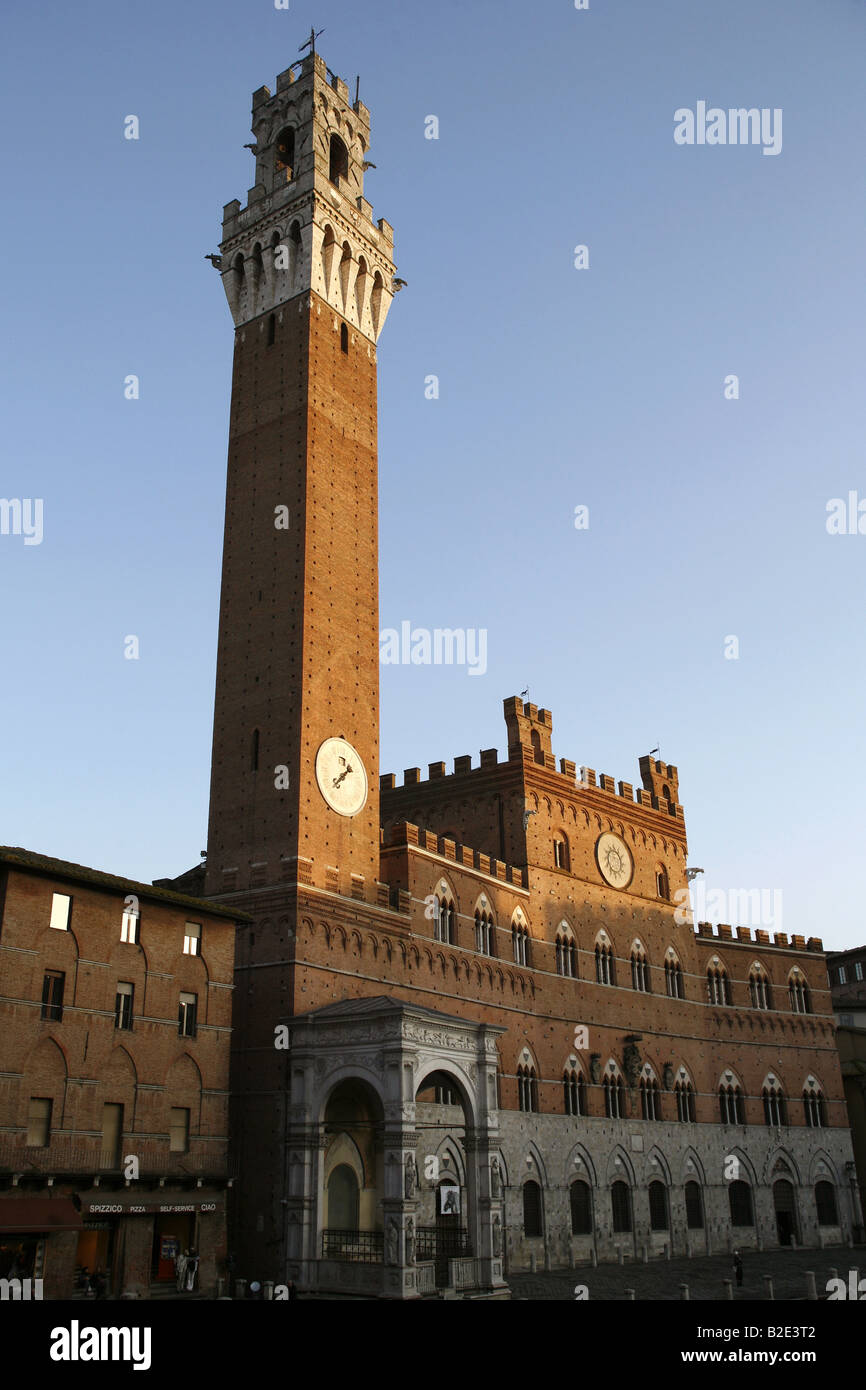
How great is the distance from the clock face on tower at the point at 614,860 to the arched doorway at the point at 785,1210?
1565cm

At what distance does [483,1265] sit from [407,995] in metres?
9.02

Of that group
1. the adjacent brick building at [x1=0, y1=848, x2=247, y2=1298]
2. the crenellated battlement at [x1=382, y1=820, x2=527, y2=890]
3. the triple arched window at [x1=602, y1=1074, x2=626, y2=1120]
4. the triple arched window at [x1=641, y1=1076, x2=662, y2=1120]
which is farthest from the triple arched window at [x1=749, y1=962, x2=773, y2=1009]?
the adjacent brick building at [x1=0, y1=848, x2=247, y2=1298]

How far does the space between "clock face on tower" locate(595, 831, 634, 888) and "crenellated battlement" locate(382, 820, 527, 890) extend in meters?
6.02

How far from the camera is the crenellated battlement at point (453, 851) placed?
38.7m

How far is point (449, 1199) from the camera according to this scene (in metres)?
35.6

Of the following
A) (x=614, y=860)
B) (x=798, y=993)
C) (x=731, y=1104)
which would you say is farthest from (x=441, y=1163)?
(x=798, y=993)

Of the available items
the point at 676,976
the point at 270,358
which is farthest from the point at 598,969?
the point at 270,358

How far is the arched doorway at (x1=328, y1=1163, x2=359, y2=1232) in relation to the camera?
1266 inches

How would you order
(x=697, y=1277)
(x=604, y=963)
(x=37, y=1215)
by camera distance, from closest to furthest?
(x=37, y=1215)
(x=697, y=1277)
(x=604, y=963)

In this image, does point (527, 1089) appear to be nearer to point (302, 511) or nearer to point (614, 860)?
point (614, 860)

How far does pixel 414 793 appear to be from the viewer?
162 ft

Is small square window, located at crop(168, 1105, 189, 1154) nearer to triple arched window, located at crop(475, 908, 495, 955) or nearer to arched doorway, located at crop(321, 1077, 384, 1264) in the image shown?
arched doorway, located at crop(321, 1077, 384, 1264)

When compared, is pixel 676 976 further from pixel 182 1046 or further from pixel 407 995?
pixel 182 1046

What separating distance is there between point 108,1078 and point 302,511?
1902cm
